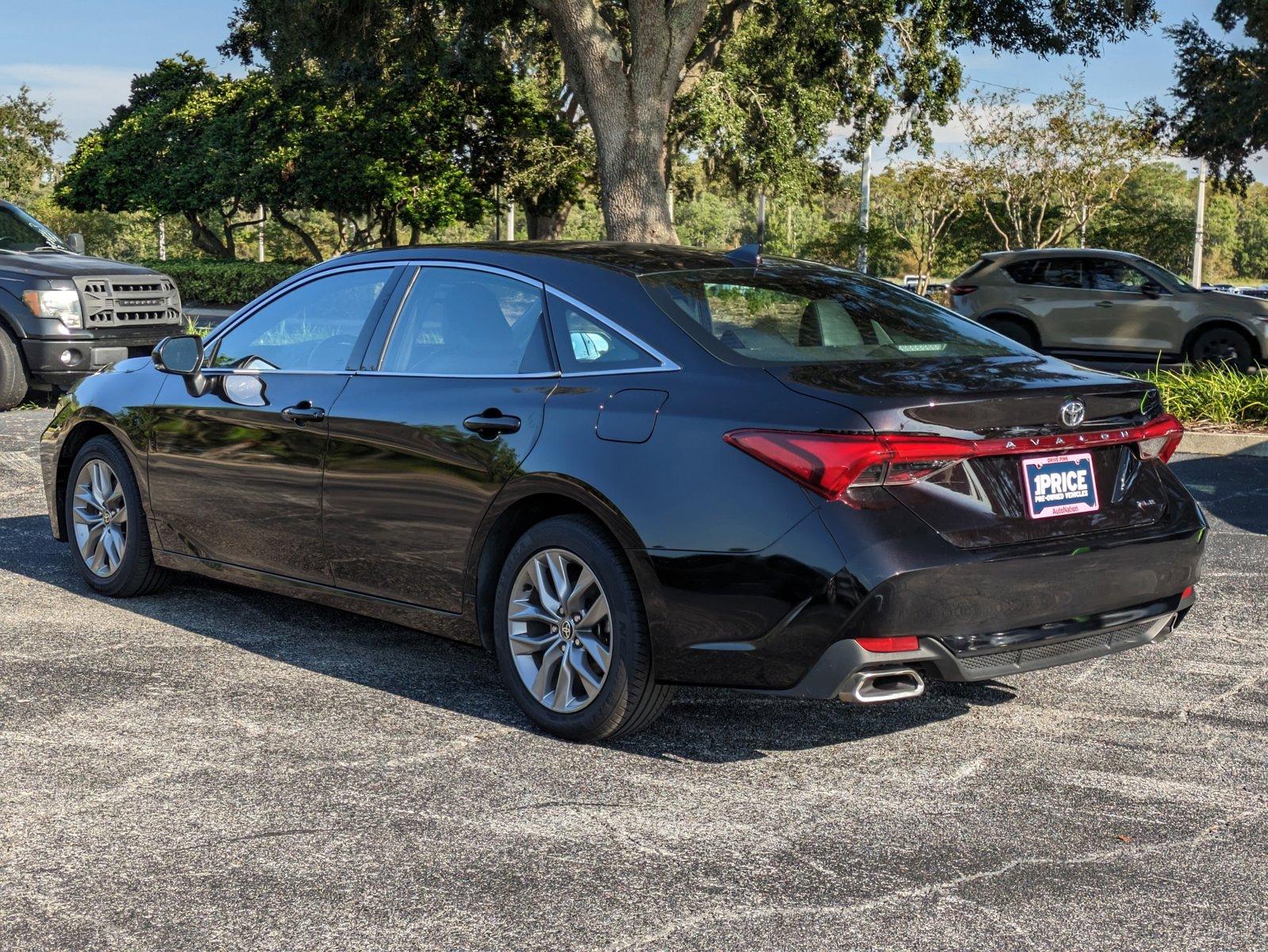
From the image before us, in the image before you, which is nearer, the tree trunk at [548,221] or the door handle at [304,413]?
the door handle at [304,413]

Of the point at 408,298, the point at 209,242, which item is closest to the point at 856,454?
the point at 408,298

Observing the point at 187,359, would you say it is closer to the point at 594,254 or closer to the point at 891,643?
the point at 594,254

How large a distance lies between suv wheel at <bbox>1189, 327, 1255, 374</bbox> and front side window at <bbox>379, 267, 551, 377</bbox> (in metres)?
15.6

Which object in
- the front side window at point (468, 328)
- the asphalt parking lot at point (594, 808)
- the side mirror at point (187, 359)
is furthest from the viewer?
the side mirror at point (187, 359)

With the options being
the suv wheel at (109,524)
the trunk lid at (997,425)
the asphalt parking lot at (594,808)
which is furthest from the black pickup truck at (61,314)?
the trunk lid at (997,425)

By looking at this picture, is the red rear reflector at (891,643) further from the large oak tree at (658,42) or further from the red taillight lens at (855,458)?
the large oak tree at (658,42)

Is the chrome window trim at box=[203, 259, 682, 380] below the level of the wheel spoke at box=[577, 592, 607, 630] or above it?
above

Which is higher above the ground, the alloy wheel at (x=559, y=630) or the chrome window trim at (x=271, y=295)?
the chrome window trim at (x=271, y=295)

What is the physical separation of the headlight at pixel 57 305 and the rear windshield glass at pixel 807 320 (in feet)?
35.4

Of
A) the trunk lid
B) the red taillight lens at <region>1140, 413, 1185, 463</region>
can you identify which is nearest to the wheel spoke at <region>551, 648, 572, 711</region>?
the trunk lid

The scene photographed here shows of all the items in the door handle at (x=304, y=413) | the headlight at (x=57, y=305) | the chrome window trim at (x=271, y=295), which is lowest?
the door handle at (x=304, y=413)

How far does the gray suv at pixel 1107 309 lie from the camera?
19.4 m

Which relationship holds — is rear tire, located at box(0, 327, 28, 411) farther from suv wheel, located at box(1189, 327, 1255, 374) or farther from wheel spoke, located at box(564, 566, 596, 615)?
suv wheel, located at box(1189, 327, 1255, 374)

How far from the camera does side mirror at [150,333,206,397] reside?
6.40 meters
